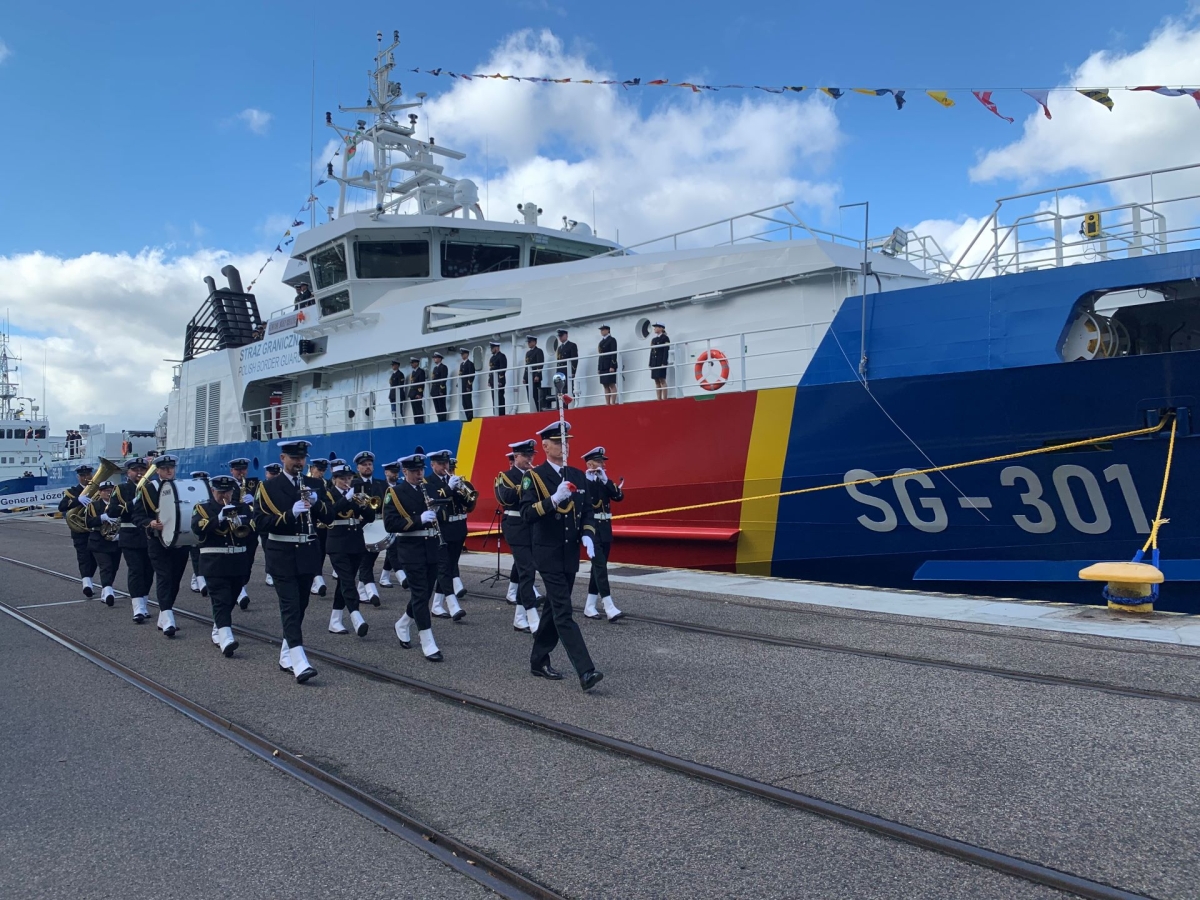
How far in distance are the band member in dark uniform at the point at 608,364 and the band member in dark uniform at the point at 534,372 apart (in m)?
0.77

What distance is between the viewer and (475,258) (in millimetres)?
15586

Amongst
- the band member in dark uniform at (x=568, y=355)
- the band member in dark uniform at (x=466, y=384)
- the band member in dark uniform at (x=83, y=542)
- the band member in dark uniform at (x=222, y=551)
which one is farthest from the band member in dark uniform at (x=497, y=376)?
the band member in dark uniform at (x=222, y=551)

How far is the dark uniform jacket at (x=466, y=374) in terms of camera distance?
13000 millimetres

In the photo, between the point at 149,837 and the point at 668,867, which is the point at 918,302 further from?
the point at 149,837

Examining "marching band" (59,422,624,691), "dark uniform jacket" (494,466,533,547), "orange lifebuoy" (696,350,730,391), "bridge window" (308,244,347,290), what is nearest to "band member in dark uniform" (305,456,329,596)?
"marching band" (59,422,624,691)

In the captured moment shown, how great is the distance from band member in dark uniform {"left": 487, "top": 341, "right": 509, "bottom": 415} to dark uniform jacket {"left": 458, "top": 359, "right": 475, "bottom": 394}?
29 centimetres

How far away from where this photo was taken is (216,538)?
6.97 metres

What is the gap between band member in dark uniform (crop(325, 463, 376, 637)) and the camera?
7.79 m

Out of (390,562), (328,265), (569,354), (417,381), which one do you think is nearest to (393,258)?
(328,265)

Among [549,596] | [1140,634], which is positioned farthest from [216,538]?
[1140,634]

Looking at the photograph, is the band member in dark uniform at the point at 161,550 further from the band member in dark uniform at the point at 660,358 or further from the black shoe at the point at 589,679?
the band member in dark uniform at the point at 660,358

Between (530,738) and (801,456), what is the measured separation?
4.92m

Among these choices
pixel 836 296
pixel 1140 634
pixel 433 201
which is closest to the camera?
pixel 1140 634

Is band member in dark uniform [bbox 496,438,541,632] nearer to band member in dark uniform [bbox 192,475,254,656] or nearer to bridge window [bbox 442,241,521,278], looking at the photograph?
band member in dark uniform [bbox 192,475,254,656]
